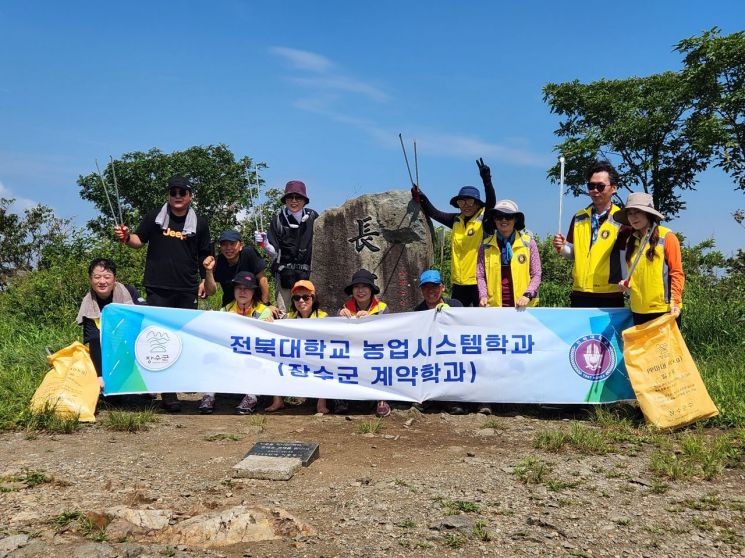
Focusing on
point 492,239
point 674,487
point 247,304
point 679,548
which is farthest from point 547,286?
point 679,548

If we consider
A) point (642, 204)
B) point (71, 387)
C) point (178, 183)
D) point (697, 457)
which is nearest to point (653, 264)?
point (642, 204)

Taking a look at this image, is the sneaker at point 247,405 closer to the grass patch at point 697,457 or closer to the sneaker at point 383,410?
the sneaker at point 383,410

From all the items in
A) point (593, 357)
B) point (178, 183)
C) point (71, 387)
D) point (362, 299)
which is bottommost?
point (71, 387)

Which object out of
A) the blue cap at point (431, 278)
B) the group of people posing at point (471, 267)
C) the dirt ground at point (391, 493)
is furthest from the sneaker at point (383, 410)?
the blue cap at point (431, 278)

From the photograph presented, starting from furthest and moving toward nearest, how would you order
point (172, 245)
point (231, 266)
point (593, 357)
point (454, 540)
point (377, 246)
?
point (377, 246), point (231, 266), point (172, 245), point (593, 357), point (454, 540)

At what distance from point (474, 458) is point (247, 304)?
2.70 metres

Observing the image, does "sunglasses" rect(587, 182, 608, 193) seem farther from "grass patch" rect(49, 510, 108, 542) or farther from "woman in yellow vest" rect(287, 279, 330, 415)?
"grass patch" rect(49, 510, 108, 542)

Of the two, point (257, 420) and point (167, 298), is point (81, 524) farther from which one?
point (167, 298)

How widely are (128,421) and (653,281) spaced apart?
4.38m

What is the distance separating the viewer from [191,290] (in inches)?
240

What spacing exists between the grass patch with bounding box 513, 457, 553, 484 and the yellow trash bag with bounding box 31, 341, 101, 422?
3546 mm

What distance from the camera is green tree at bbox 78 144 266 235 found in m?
19.1

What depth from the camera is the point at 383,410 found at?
5.62 m

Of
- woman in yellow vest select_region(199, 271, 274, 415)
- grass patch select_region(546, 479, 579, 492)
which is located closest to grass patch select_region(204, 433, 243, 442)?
woman in yellow vest select_region(199, 271, 274, 415)
